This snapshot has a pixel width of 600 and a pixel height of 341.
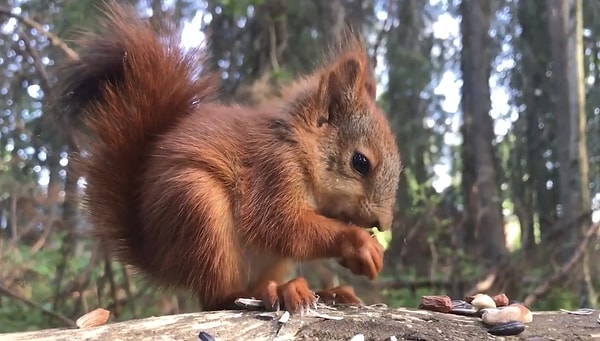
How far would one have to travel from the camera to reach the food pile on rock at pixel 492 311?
101 centimetres

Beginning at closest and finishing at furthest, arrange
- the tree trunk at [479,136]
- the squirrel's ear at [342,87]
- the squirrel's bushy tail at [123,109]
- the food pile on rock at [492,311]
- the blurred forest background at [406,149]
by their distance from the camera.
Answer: the food pile on rock at [492,311]
the squirrel's bushy tail at [123,109]
the squirrel's ear at [342,87]
the blurred forest background at [406,149]
the tree trunk at [479,136]

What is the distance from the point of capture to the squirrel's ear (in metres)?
1.33

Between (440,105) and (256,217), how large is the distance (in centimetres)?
562

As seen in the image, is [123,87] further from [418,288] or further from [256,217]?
[418,288]

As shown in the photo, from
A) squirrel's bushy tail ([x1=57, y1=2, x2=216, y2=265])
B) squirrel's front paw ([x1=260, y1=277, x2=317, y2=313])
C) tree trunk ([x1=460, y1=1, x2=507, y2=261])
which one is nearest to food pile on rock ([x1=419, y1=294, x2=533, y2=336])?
squirrel's front paw ([x1=260, y1=277, x2=317, y2=313])

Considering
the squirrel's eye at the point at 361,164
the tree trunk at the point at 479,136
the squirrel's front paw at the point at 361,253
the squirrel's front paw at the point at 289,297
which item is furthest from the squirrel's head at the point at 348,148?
the tree trunk at the point at 479,136

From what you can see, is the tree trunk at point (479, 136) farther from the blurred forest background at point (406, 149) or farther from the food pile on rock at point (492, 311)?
the food pile on rock at point (492, 311)

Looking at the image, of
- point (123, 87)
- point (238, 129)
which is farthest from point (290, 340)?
point (123, 87)

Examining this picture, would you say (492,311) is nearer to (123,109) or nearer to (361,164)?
(361,164)

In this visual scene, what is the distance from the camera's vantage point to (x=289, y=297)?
3.35 feet

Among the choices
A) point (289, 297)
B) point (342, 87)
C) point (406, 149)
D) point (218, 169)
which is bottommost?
point (289, 297)

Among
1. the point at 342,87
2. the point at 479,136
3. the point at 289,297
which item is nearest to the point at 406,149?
the point at 479,136

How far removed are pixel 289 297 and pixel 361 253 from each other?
149 millimetres

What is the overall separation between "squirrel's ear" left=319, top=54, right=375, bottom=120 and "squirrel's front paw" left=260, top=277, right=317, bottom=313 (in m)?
0.41
